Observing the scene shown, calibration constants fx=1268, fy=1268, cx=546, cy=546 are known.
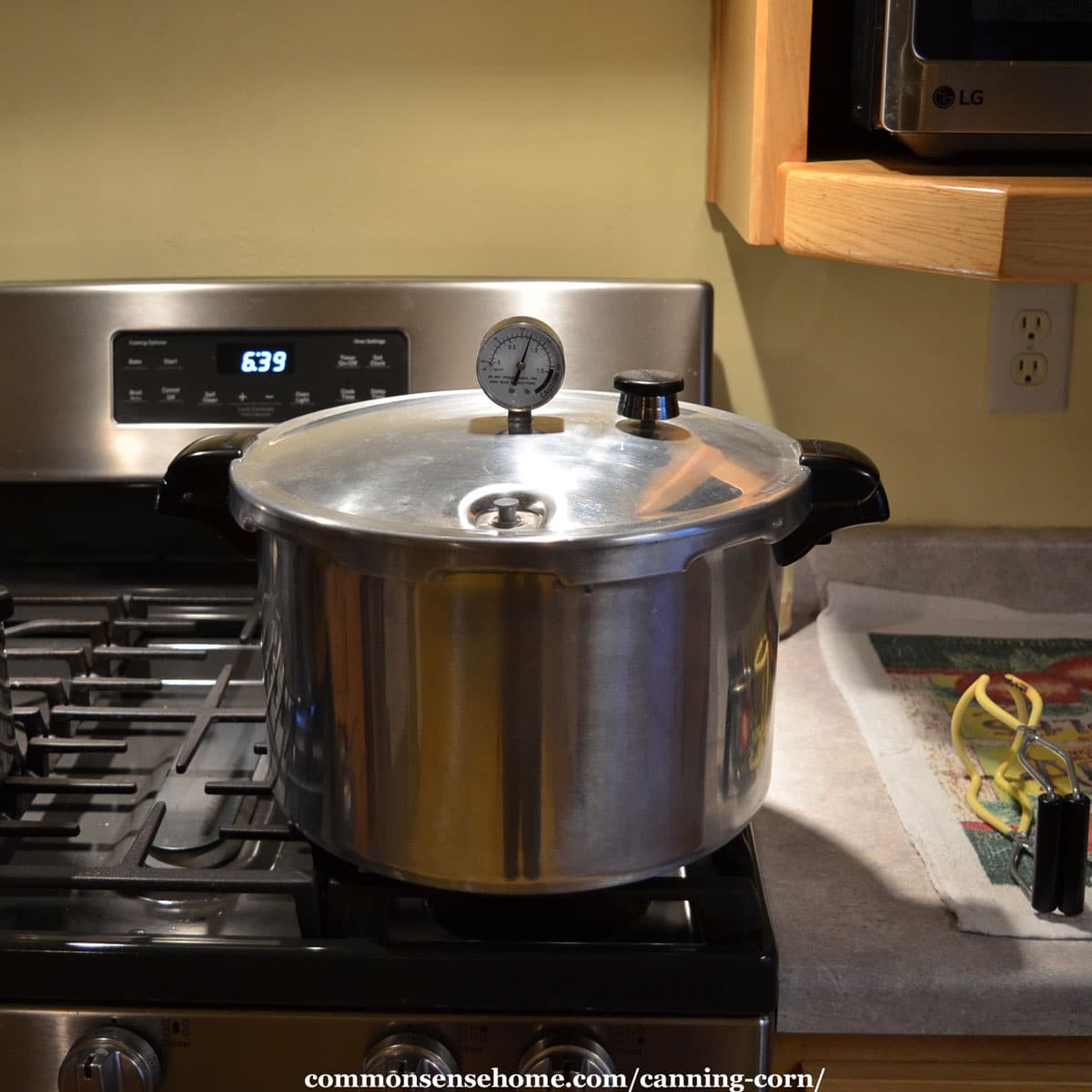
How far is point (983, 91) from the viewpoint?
2.53 ft

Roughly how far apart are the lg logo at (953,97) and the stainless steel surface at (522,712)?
32cm

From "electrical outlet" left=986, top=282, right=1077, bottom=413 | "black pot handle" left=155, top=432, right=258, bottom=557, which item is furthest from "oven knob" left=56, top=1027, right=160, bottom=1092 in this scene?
"electrical outlet" left=986, top=282, right=1077, bottom=413

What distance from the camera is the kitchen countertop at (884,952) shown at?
0.71 m

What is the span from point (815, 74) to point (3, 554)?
0.85m

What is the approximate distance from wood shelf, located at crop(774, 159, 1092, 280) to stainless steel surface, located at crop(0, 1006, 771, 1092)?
0.44 meters

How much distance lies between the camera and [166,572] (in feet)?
3.98

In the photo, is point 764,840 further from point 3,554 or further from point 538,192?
point 3,554

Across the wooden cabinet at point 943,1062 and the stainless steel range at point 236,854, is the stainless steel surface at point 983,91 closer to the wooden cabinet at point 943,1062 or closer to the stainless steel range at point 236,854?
the stainless steel range at point 236,854

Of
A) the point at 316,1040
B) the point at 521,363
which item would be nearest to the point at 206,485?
the point at 521,363

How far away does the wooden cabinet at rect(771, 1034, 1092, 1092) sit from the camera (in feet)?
2.38

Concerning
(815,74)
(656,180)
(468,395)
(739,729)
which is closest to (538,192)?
(656,180)

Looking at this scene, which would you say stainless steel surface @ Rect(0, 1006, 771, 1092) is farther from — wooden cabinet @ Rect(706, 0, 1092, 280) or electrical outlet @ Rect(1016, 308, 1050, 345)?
electrical outlet @ Rect(1016, 308, 1050, 345)

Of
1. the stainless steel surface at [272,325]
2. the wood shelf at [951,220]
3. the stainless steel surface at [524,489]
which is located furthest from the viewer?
the stainless steel surface at [272,325]

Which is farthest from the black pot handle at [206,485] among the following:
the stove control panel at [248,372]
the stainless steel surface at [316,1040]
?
the stove control panel at [248,372]
